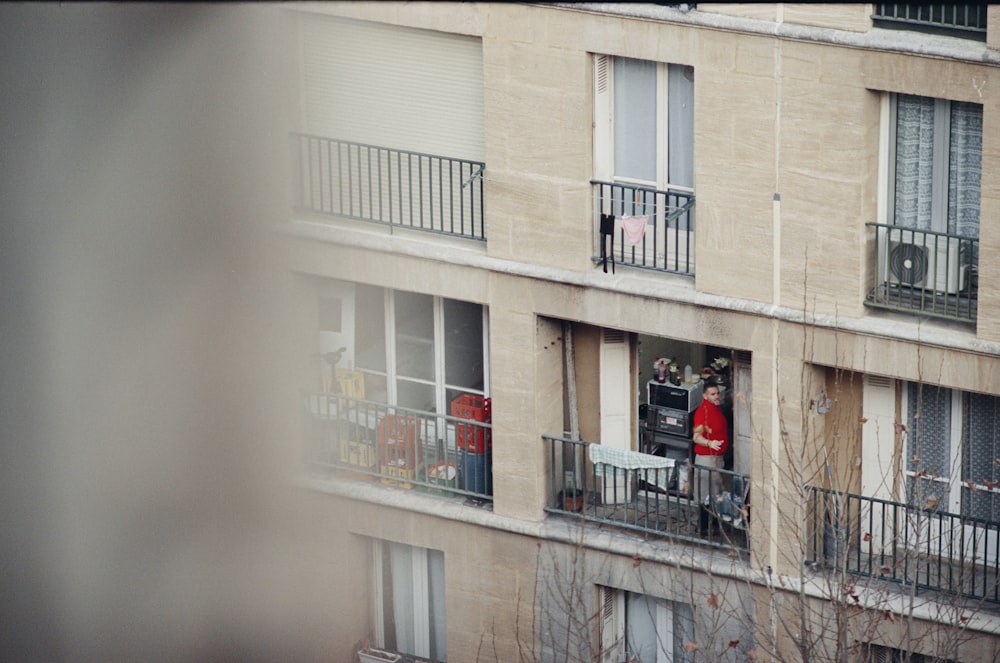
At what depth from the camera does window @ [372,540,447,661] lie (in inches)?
1002

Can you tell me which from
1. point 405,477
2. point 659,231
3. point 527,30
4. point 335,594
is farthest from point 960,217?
point 335,594

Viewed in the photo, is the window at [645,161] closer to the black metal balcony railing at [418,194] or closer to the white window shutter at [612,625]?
the black metal balcony railing at [418,194]

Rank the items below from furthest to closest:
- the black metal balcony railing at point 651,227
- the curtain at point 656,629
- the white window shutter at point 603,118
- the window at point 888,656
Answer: the curtain at point 656,629 → the window at point 888,656 → the black metal balcony railing at point 651,227 → the white window shutter at point 603,118

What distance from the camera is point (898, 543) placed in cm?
2233

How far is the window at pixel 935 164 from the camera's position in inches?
749

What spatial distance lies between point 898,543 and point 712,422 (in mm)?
2803

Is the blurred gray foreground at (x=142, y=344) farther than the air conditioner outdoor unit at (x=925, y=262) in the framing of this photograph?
No

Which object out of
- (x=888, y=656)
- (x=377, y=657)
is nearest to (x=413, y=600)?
(x=377, y=657)

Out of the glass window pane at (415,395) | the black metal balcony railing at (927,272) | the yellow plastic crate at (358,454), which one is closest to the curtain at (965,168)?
the black metal balcony railing at (927,272)

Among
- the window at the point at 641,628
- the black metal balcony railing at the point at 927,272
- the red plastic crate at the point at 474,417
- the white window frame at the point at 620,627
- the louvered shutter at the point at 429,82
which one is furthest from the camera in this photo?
the red plastic crate at the point at 474,417

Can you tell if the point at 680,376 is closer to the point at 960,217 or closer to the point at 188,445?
the point at 960,217

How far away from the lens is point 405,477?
81.4 ft

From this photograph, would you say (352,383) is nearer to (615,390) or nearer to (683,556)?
(615,390)

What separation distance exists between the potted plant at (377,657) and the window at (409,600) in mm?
327
